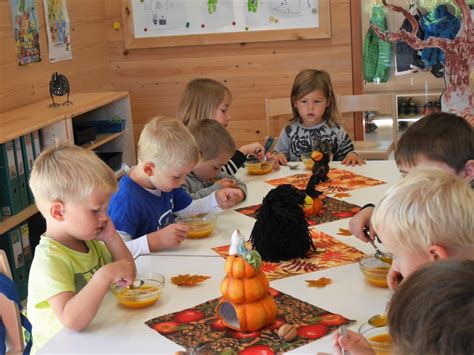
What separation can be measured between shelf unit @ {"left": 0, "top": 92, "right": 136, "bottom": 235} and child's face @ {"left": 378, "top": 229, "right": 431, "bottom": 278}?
1.60 m

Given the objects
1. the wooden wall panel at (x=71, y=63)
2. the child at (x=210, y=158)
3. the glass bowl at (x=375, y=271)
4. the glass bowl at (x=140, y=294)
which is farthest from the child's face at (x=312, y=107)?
the glass bowl at (x=140, y=294)

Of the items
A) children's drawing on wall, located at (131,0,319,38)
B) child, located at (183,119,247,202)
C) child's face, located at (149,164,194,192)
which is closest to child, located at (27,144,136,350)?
child's face, located at (149,164,194,192)

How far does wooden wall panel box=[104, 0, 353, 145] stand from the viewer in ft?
14.9

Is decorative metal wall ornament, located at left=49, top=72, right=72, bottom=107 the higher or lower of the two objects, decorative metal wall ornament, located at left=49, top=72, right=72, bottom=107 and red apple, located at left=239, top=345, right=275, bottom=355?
the higher

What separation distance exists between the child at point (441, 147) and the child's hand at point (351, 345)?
712mm

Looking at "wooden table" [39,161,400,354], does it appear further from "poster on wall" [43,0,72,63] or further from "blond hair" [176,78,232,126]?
"poster on wall" [43,0,72,63]

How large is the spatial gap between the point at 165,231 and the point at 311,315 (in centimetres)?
60

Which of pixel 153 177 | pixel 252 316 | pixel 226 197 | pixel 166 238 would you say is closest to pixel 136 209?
pixel 153 177

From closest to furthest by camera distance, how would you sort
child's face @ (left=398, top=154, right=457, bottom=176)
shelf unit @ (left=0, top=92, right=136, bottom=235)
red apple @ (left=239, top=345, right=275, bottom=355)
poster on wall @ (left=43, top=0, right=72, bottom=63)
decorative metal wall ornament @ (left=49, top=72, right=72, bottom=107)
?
red apple @ (left=239, top=345, right=275, bottom=355)
child's face @ (left=398, top=154, right=457, bottom=176)
shelf unit @ (left=0, top=92, right=136, bottom=235)
decorative metal wall ornament @ (left=49, top=72, right=72, bottom=107)
poster on wall @ (left=43, top=0, right=72, bottom=63)

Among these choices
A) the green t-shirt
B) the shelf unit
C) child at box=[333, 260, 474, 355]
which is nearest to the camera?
child at box=[333, 260, 474, 355]

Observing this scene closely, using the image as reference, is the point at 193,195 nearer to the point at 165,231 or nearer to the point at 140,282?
the point at 165,231

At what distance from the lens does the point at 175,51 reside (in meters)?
4.74

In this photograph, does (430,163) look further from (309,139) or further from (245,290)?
(309,139)

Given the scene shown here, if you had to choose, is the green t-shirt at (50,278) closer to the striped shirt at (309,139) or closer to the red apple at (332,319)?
the red apple at (332,319)
